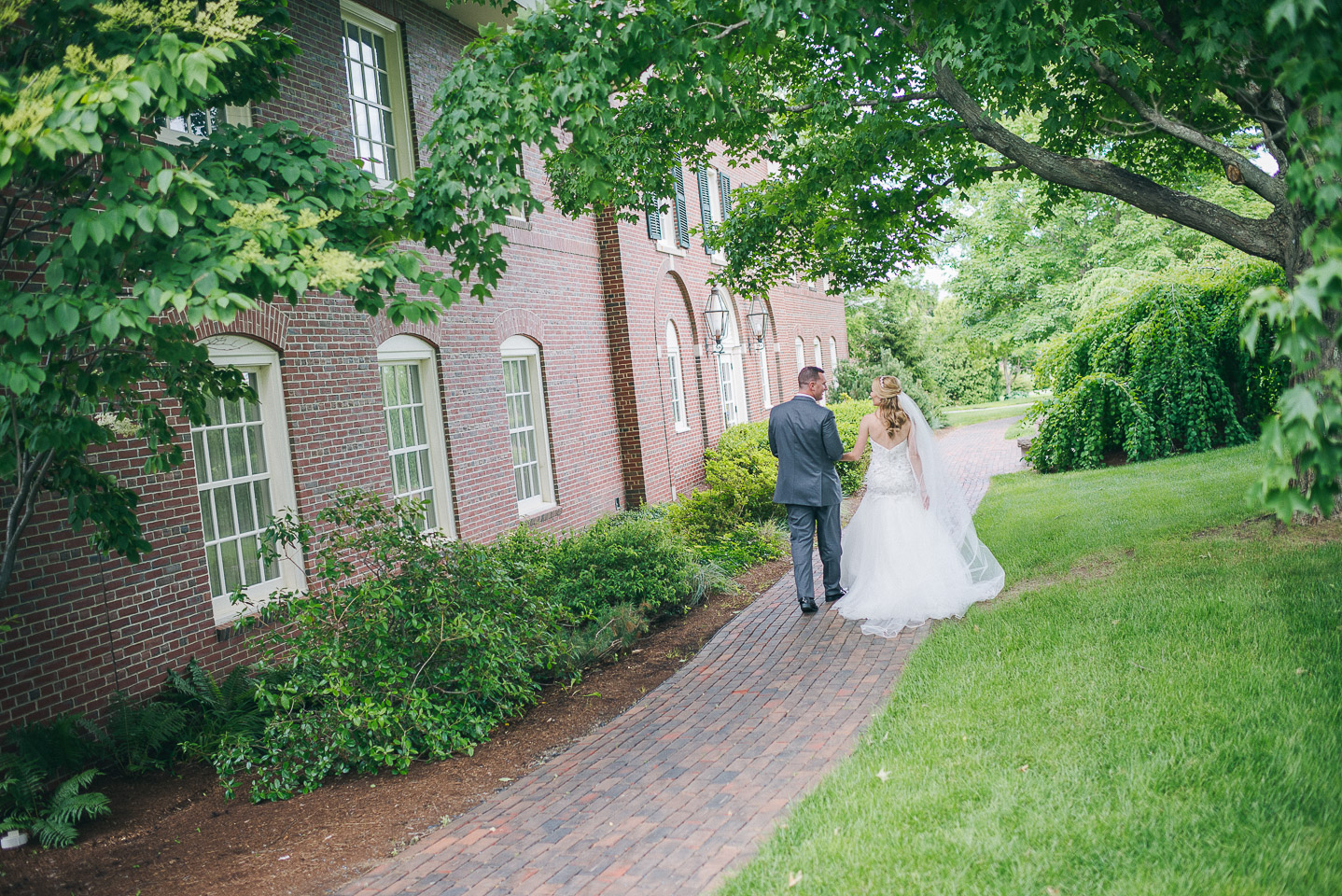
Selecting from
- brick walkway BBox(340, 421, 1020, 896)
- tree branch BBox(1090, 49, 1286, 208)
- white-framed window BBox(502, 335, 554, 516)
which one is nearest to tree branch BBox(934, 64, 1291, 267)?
tree branch BBox(1090, 49, 1286, 208)

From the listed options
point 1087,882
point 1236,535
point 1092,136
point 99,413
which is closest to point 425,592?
point 99,413

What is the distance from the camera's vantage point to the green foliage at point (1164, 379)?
1465 cm

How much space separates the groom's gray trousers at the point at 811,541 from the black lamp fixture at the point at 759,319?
11934 millimetres

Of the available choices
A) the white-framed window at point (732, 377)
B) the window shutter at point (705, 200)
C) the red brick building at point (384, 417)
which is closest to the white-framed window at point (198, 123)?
the red brick building at point (384, 417)

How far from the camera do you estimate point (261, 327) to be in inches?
303

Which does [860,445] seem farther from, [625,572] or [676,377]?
[676,377]

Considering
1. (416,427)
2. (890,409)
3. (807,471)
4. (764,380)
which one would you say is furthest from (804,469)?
(764,380)

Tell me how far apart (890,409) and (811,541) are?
1.38 m

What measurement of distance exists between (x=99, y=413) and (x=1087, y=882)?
5.38 meters

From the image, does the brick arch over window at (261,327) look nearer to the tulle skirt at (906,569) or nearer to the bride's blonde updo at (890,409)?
the bride's blonde updo at (890,409)

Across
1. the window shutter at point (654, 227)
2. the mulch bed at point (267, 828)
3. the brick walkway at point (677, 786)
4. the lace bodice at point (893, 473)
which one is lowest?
A: the mulch bed at point (267, 828)

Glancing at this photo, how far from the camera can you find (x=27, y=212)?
19.7ft

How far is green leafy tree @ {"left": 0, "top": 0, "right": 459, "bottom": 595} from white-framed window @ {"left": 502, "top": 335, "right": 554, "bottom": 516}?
6.71 meters

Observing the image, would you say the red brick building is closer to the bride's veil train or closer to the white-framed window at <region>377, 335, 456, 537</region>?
the white-framed window at <region>377, 335, 456, 537</region>
